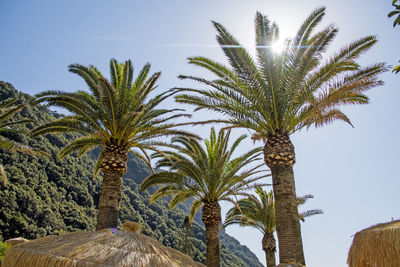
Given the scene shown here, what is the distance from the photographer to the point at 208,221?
14.0 m

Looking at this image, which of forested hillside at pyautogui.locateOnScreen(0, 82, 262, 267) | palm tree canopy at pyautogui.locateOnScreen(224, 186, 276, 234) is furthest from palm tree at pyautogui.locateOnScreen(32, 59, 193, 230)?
forested hillside at pyautogui.locateOnScreen(0, 82, 262, 267)

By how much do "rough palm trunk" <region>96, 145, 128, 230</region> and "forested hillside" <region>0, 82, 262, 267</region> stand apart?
847 inches

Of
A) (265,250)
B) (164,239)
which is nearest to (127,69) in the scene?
(265,250)

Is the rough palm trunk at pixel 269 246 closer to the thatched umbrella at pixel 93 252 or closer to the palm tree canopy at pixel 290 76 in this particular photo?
the palm tree canopy at pixel 290 76

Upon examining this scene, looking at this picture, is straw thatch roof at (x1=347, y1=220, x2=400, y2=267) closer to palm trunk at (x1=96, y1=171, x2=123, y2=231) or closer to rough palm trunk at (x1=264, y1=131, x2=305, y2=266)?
rough palm trunk at (x1=264, y1=131, x2=305, y2=266)

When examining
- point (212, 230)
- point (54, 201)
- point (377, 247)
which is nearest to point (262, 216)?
point (212, 230)

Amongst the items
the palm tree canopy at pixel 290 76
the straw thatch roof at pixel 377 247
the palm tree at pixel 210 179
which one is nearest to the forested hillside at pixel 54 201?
the palm tree at pixel 210 179

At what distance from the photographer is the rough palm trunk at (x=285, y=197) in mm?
8242

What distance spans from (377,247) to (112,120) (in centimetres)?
926

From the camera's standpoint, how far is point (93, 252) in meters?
4.23

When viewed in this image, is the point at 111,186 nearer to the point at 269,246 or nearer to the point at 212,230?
the point at 212,230

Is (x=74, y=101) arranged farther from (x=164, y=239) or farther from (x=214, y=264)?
(x=164, y=239)

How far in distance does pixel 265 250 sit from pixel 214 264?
9876mm

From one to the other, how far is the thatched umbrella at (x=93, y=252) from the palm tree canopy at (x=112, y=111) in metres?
5.72
